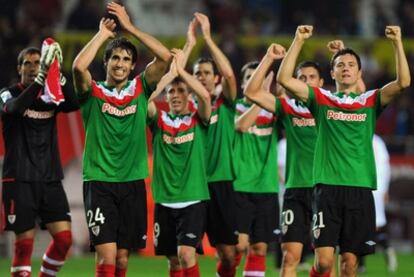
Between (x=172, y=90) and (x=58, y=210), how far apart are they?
1.60 metres

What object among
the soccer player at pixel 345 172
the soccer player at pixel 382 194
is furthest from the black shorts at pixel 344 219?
the soccer player at pixel 382 194

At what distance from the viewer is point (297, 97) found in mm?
12352

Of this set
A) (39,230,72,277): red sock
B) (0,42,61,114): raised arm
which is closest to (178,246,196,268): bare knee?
(39,230,72,277): red sock

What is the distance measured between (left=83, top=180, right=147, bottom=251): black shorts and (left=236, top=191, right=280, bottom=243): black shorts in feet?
6.61

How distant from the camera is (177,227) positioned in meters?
13.1

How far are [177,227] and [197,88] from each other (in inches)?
52.9

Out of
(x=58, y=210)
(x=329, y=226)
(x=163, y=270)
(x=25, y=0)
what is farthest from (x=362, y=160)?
(x=25, y=0)

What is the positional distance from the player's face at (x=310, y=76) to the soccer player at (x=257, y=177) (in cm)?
69

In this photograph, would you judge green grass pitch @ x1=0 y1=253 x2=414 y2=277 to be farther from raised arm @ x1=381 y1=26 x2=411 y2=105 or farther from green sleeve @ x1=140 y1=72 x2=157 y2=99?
raised arm @ x1=381 y1=26 x2=411 y2=105

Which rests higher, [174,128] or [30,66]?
[30,66]

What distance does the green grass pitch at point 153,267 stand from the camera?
1723cm

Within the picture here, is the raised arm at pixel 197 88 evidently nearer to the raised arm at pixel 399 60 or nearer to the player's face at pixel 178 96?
the player's face at pixel 178 96

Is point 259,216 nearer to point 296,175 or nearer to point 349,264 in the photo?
point 296,175

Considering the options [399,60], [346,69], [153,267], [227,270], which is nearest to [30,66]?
[227,270]
